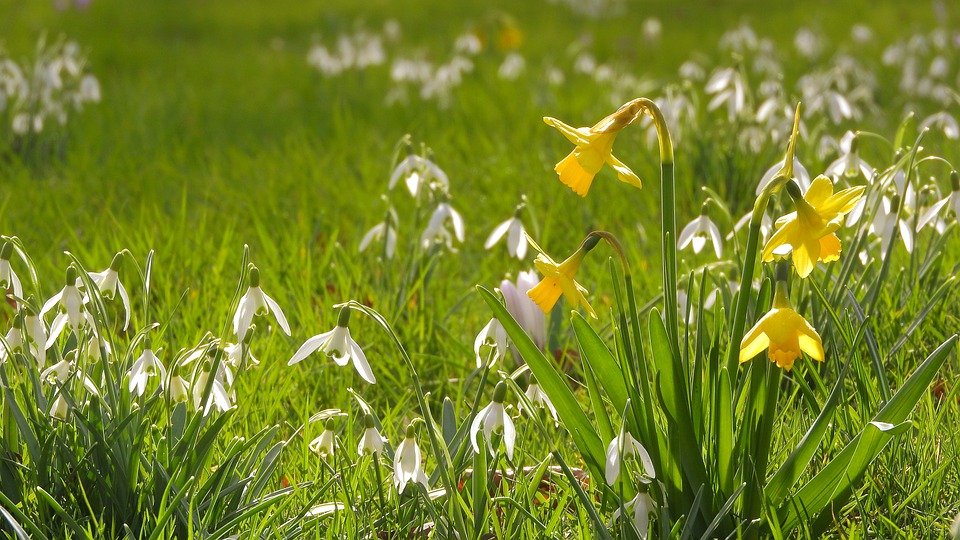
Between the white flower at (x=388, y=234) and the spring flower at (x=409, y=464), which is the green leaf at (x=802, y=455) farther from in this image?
the white flower at (x=388, y=234)

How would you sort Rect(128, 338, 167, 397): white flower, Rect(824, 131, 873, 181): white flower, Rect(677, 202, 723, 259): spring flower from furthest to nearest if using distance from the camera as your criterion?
Rect(824, 131, 873, 181): white flower, Rect(677, 202, 723, 259): spring flower, Rect(128, 338, 167, 397): white flower

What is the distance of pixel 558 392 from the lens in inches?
58.9

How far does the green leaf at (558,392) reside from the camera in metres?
1.46

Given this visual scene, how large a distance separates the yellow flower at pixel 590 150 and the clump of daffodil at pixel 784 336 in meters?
0.24

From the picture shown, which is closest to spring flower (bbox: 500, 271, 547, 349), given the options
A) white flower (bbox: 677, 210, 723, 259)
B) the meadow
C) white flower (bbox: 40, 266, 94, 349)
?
the meadow

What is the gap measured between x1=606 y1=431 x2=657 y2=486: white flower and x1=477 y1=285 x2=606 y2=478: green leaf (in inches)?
4.0

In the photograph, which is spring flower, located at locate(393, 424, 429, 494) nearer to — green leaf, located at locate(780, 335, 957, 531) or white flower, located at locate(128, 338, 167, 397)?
white flower, located at locate(128, 338, 167, 397)

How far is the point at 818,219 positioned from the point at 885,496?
64cm

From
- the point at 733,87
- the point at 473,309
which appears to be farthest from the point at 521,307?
the point at 733,87

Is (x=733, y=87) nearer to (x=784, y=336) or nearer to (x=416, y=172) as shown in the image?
(x=416, y=172)

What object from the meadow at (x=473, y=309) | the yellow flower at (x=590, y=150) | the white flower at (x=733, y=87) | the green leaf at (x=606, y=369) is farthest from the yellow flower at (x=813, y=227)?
A: the white flower at (x=733, y=87)

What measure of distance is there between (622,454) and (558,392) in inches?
6.0

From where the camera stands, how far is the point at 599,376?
1.51 metres

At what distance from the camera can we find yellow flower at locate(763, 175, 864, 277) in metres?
1.23
